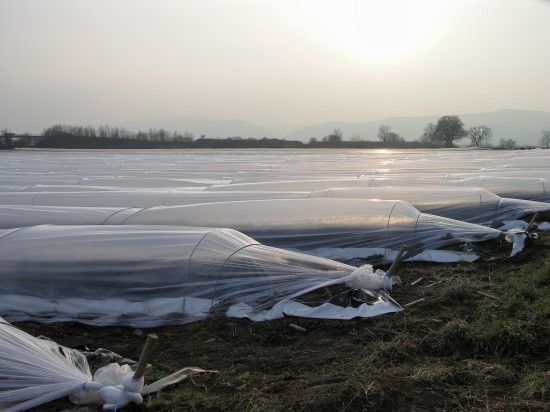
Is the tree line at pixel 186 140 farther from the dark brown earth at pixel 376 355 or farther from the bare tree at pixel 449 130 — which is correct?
the dark brown earth at pixel 376 355

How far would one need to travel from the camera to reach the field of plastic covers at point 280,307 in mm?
3217

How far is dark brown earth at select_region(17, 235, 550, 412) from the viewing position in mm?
3113

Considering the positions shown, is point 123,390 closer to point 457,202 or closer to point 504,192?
point 457,202

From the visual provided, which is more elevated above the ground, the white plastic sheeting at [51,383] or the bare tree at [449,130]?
the bare tree at [449,130]

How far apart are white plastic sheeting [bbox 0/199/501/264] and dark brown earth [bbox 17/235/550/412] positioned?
5.68ft

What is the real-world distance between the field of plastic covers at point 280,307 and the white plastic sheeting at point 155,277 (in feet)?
0.05

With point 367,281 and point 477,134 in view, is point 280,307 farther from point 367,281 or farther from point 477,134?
point 477,134

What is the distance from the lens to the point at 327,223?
7840 millimetres

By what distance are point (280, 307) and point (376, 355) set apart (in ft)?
4.86

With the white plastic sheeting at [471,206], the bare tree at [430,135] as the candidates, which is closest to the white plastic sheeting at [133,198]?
the white plastic sheeting at [471,206]

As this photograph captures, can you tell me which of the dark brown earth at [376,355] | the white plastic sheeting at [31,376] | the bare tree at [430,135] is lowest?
the dark brown earth at [376,355]

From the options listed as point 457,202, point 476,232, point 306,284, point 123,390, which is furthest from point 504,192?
point 123,390

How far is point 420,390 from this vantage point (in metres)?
3.18

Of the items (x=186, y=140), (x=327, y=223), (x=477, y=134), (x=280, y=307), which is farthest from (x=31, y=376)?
(x=477, y=134)
